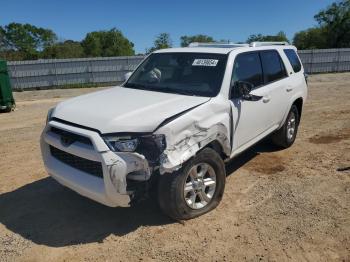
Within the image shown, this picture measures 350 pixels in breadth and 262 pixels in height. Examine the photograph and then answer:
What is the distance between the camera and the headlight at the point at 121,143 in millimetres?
3486

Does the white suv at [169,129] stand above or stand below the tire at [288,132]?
above

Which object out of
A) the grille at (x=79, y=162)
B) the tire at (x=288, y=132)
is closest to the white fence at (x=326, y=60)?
the tire at (x=288, y=132)

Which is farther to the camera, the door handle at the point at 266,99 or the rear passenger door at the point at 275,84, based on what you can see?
the rear passenger door at the point at 275,84

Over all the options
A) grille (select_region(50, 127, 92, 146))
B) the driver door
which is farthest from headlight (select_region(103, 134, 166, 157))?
the driver door

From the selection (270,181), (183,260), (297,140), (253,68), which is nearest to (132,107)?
(183,260)

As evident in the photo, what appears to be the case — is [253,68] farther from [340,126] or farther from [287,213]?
[340,126]

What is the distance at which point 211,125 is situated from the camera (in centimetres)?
401

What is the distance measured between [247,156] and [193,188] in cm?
249

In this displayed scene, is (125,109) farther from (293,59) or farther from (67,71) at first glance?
(67,71)

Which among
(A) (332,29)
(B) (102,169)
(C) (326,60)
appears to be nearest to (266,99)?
(B) (102,169)

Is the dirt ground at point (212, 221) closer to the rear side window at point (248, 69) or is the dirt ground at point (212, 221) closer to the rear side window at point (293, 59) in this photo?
the rear side window at point (248, 69)

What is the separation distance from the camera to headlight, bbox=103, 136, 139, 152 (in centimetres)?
349

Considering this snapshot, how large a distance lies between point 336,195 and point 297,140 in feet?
8.62

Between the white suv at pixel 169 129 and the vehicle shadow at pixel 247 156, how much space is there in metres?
0.68
